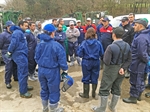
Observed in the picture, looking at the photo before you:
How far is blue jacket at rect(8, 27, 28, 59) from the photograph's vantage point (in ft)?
13.5

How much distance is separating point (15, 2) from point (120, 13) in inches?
597

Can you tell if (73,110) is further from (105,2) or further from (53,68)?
(105,2)

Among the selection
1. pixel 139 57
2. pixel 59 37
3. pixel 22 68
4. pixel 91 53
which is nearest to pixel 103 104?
pixel 91 53

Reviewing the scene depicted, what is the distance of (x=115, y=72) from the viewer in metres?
3.38

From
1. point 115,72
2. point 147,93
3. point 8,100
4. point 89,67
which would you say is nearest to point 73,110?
point 89,67

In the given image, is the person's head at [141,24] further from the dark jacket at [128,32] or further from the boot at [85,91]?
the boot at [85,91]

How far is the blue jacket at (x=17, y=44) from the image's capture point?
413 cm

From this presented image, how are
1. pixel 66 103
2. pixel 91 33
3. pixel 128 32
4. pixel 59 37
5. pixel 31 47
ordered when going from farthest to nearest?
pixel 59 37
pixel 128 32
pixel 31 47
pixel 66 103
pixel 91 33

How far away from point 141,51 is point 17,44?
9.27 ft

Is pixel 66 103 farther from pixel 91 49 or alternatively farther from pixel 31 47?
pixel 31 47

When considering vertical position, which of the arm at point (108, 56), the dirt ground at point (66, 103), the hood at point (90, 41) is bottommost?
the dirt ground at point (66, 103)

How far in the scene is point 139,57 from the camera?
12.7 ft

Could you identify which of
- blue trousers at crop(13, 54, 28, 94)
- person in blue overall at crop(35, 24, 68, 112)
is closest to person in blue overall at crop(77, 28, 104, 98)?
person in blue overall at crop(35, 24, 68, 112)

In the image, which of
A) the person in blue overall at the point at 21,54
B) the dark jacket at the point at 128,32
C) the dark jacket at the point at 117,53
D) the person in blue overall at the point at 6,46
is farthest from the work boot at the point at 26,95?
the dark jacket at the point at 128,32
